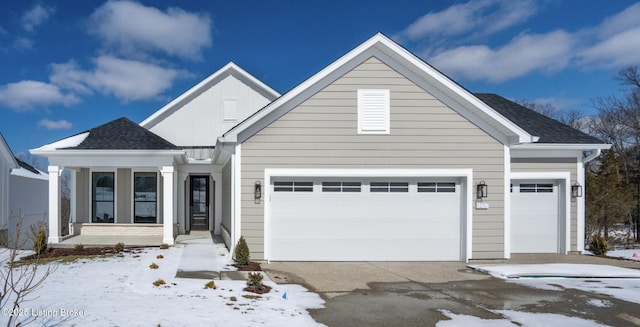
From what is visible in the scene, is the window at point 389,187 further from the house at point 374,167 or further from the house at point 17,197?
the house at point 17,197

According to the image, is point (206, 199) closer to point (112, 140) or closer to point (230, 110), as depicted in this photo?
point (230, 110)

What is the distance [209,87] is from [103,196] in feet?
17.6

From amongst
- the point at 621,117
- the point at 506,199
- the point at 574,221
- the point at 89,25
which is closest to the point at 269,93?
the point at 89,25

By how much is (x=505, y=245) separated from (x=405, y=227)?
2.46 metres

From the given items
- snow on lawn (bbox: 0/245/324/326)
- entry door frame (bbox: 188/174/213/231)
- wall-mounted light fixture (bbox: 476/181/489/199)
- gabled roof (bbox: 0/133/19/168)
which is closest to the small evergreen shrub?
snow on lawn (bbox: 0/245/324/326)

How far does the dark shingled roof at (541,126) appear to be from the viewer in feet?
36.8

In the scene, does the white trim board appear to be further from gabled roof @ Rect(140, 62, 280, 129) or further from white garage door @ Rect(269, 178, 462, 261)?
gabled roof @ Rect(140, 62, 280, 129)

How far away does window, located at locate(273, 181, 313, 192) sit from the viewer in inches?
385

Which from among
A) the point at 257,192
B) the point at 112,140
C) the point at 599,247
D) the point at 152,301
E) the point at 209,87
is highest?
the point at 209,87

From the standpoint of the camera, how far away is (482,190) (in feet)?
32.3

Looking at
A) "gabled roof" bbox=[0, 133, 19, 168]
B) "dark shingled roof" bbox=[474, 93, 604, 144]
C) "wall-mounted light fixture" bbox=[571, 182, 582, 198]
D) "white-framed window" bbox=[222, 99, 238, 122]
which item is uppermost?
"white-framed window" bbox=[222, 99, 238, 122]

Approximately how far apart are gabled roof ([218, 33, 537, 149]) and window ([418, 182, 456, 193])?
1633 millimetres

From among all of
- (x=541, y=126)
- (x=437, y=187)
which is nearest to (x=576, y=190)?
(x=541, y=126)

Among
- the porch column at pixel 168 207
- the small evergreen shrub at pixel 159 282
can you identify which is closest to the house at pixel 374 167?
the porch column at pixel 168 207
